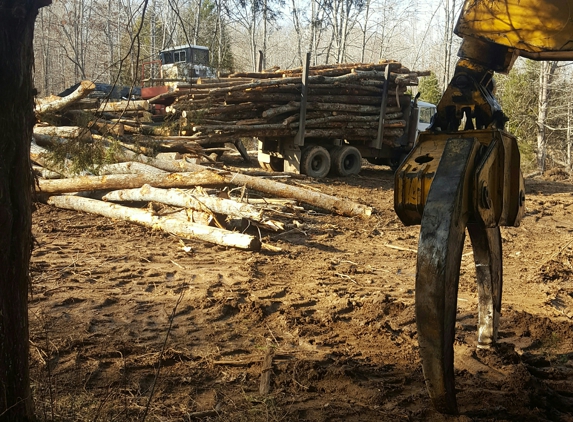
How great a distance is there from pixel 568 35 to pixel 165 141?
12831mm

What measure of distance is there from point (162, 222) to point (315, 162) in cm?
871

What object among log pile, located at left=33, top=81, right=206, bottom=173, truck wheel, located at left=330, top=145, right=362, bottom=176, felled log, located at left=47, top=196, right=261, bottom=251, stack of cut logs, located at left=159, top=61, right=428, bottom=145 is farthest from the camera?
truck wheel, located at left=330, top=145, right=362, bottom=176

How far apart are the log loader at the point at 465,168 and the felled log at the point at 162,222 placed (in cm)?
495

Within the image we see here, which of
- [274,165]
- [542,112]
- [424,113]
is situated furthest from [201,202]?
[542,112]

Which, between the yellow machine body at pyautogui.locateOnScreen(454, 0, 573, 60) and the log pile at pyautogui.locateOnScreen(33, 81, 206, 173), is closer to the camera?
the yellow machine body at pyautogui.locateOnScreen(454, 0, 573, 60)

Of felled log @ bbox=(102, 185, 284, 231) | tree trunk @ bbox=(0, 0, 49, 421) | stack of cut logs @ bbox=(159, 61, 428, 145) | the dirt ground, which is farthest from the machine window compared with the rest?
tree trunk @ bbox=(0, 0, 49, 421)

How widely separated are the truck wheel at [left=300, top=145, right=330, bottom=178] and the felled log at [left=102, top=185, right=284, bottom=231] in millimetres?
7125

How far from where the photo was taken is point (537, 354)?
4.91 m

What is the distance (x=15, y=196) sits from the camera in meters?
2.73

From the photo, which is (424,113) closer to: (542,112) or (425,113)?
(425,113)

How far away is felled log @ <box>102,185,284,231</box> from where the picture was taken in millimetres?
9164

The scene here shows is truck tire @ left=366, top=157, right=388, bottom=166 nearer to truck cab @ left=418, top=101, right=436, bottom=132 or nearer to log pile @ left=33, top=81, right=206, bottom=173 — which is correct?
truck cab @ left=418, top=101, right=436, bottom=132

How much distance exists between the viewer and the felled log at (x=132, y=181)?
10.6 meters

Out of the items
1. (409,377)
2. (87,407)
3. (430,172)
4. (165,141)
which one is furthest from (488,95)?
(165,141)
